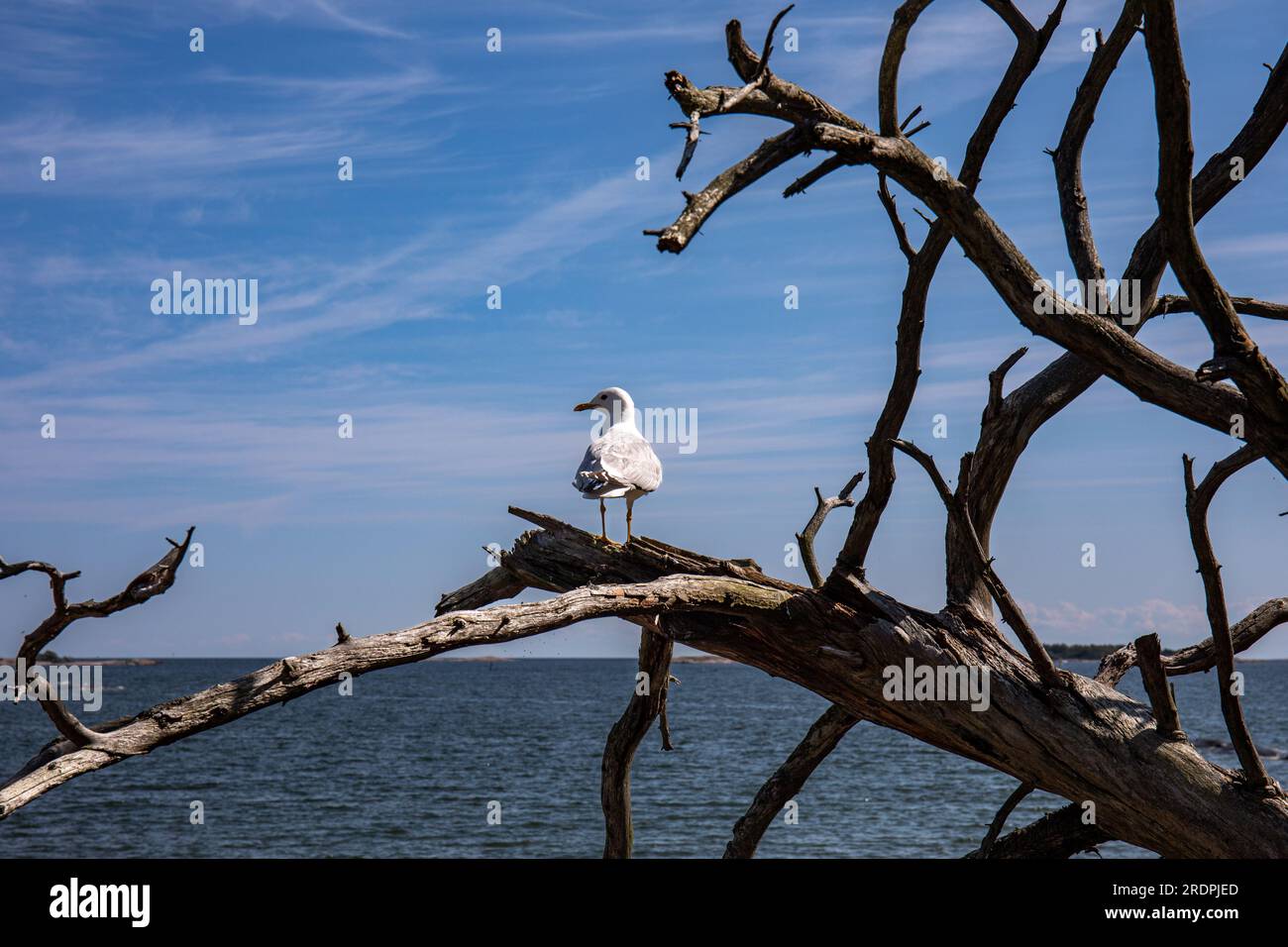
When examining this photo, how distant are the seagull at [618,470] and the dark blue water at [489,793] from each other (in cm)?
2449

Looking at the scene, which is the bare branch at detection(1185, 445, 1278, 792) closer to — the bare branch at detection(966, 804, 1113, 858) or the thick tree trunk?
the thick tree trunk

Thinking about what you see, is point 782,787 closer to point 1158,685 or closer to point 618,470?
point 618,470

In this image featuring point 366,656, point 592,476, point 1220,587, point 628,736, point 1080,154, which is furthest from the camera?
point 628,736

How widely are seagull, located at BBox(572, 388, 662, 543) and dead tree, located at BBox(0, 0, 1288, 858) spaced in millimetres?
508

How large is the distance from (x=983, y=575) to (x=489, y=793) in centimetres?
4229

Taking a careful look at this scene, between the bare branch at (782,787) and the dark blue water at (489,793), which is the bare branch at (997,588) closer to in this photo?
the bare branch at (782,787)

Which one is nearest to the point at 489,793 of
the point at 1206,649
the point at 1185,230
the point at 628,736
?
the point at 628,736

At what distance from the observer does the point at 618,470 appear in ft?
25.9

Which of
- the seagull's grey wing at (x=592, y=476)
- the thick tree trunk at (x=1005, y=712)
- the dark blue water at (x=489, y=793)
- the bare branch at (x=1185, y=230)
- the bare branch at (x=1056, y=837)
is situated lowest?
the dark blue water at (x=489, y=793)

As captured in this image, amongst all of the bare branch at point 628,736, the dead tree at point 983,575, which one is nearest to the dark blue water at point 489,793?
the bare branch at point 628,736

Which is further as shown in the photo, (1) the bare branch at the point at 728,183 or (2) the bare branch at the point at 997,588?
(2) the bare branch at the point at 997,588

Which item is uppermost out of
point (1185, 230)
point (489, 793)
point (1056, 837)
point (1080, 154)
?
point (1080, 154)

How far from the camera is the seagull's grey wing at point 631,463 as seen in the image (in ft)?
25.8
